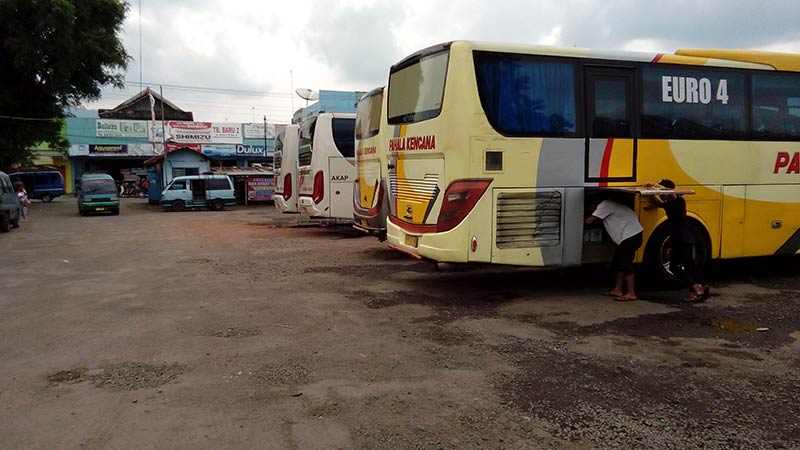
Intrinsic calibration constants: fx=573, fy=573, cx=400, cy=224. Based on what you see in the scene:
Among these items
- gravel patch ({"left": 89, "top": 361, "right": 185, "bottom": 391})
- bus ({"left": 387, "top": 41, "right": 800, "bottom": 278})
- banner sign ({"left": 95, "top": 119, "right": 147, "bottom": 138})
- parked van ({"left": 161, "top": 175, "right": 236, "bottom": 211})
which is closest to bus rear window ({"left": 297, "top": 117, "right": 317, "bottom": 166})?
bus ({"left": 387, "top": 41, "right": 800, "bottom": 278})

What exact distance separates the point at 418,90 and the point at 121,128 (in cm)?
4029

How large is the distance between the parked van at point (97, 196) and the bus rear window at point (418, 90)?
21.9 metres

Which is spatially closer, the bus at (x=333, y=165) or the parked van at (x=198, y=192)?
the bus at (x=333, y=165)

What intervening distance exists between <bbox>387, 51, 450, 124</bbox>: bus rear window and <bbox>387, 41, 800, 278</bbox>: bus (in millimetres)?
27

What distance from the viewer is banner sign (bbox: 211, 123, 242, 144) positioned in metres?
43.7

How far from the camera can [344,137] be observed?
1569 cm

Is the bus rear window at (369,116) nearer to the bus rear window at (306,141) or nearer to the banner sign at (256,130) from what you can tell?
the bus rear window at (306,141)

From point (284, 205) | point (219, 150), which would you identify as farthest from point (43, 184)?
point (284, 205)

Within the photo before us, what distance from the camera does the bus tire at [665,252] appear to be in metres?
8.16

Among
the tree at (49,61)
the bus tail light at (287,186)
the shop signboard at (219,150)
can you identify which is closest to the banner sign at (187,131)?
the shop signboard at (219,150)

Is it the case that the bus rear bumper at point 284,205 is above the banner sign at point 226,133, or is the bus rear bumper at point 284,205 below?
below

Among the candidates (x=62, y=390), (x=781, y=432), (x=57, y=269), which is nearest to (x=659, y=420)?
(x=781, y=432)

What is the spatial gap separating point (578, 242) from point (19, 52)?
28428mm

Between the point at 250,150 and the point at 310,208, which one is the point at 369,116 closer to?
the point at 310,208
